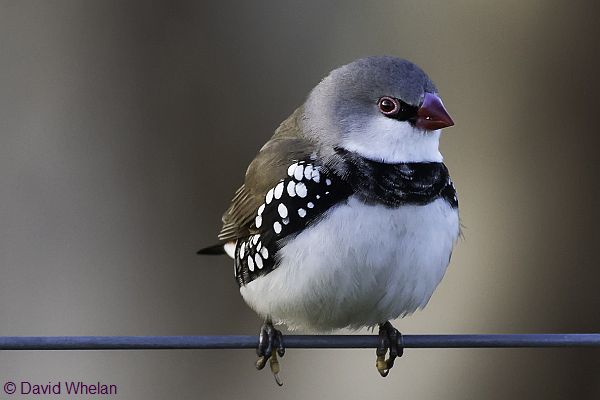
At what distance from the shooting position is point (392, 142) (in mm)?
3799

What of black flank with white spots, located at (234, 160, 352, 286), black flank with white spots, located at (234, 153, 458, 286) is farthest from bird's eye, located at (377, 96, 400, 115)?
black flank with white spots, located at (234, 160, 352, 286)

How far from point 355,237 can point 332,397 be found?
247cm

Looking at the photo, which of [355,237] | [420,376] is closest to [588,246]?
[420,376]

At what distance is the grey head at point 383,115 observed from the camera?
3799mm

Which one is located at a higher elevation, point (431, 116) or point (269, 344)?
point (431, 116)

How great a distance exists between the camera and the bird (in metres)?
3.68

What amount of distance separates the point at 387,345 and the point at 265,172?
79 cm

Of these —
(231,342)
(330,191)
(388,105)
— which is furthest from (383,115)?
(231,342)

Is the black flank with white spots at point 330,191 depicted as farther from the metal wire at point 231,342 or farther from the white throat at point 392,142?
the metal wire at point 231,342

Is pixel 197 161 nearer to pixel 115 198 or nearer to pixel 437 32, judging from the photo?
pixel 115 198

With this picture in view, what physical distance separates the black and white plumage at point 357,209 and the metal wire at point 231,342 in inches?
14.9

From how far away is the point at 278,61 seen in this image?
6.14m

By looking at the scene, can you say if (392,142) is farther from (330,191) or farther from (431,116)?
(330,191)

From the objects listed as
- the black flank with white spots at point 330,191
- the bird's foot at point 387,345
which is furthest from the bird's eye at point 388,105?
the bird's foot at point 387,345
